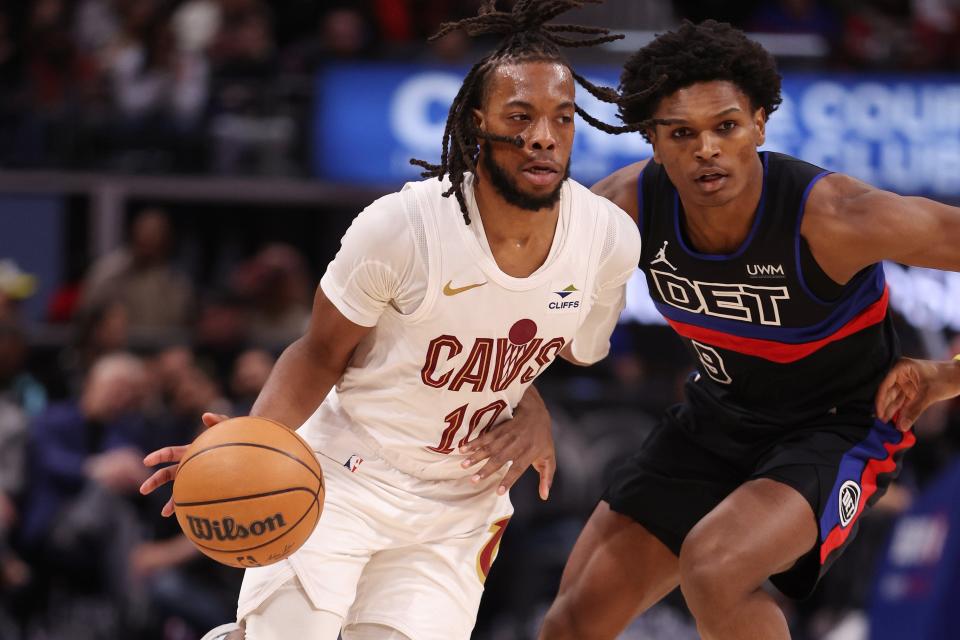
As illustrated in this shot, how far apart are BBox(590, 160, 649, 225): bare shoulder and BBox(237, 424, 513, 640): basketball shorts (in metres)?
1.11

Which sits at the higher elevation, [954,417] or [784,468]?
[784,468]

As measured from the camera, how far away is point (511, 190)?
3.95 metres

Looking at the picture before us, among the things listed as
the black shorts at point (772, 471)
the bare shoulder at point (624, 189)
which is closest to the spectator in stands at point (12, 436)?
the black shorts at point (772, 471)

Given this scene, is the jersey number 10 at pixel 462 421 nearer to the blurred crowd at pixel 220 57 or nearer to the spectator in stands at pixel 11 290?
the spectator in stands at pixel 11 290

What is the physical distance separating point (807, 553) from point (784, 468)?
0.28 meters

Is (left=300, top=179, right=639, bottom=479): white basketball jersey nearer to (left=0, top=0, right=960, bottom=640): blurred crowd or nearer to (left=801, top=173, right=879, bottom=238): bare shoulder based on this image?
(left=801, top=173, right=879, bottom=238): bare shoulder

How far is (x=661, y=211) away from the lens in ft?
15.0

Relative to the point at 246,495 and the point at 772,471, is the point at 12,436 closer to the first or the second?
the point at 246,495

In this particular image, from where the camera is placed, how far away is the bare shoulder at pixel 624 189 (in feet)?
15.3

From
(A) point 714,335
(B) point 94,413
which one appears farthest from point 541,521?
(A) point 714,335

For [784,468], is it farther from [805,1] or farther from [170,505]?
[805,1]

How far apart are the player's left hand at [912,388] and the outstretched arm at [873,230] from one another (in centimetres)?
40

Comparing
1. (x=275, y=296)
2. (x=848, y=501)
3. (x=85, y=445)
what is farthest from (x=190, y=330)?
(x=848, y=501)

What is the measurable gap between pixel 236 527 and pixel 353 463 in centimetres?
58
